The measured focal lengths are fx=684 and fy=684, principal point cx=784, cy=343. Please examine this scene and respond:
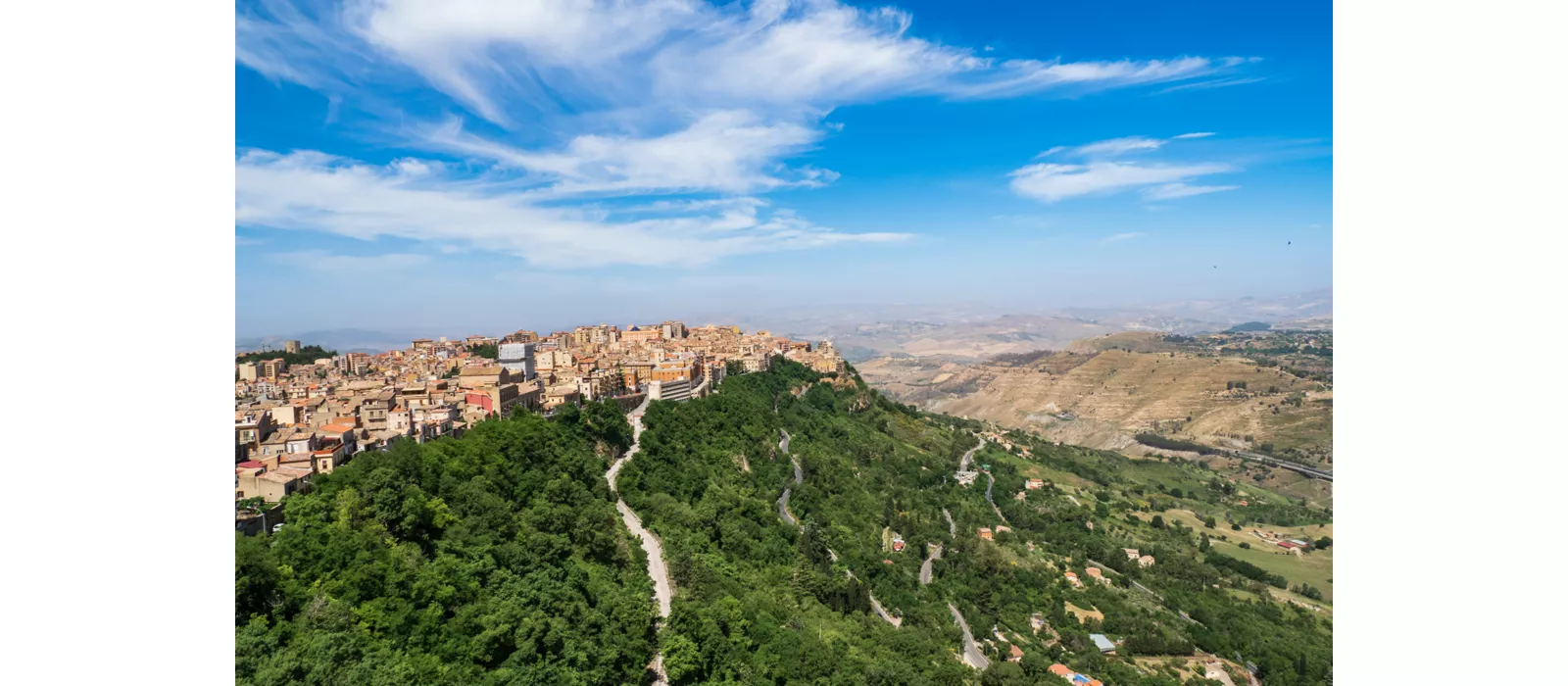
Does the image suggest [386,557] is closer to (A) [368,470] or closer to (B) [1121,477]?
(A) [368,470]

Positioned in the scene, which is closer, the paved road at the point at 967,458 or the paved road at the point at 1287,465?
the paved road at the point at 967,458

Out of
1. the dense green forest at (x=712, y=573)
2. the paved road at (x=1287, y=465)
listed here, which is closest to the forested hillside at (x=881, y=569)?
the dense green forest at (x=712, y=573)

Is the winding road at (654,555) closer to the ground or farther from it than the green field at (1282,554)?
farther from it

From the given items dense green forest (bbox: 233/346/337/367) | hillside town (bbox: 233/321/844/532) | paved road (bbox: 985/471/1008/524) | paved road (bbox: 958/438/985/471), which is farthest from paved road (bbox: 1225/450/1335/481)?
dense green forest (bbox: 233/346/337/367)

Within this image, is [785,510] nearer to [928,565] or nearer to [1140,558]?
[928,565]

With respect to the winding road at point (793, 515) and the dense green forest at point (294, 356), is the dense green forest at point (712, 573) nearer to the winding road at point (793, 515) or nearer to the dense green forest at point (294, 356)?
the winding road at point (793, 515)

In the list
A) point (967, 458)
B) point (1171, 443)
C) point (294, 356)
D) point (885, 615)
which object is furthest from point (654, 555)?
point (1171, 443)
